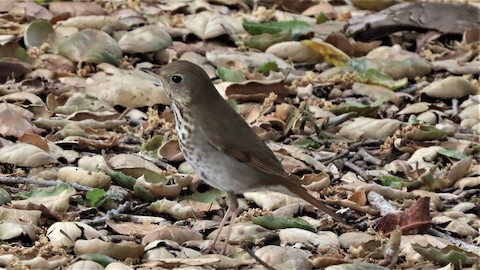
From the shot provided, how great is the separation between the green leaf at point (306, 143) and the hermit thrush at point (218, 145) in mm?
1048

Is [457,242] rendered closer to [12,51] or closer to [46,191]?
[46,191]

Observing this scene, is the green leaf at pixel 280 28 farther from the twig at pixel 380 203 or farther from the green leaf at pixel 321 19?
the twig at pixel 380 203

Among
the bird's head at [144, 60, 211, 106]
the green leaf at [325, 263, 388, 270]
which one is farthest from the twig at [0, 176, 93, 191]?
the green leaf at [325, 263, 388, 270]

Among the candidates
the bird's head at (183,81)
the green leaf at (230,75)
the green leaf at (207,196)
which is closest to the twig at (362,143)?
the green leaf at (230,75)

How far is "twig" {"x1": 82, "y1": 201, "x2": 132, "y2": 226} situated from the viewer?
15.1 feet

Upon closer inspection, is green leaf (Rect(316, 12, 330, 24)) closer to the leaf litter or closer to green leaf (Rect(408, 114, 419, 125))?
the leaf litter

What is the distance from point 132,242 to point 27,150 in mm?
1046

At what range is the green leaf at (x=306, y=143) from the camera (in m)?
5.78

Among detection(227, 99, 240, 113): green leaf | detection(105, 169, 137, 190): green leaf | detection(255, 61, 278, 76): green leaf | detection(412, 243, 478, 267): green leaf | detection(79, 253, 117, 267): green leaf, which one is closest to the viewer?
detection(79, 253, 117, 267): green leaf

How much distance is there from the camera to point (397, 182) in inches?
211

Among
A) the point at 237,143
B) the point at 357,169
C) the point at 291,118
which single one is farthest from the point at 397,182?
the point at 237,143

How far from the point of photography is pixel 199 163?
4566 millimetres

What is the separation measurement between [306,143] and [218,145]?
1.30 metres

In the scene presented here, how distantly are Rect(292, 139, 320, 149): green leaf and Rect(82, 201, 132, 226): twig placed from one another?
128cm
